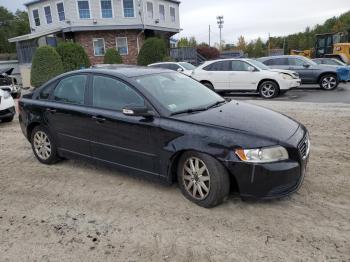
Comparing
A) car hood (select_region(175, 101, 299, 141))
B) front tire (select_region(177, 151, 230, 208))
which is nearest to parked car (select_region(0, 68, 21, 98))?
car hood (select_region(175, 101, 299, 141))

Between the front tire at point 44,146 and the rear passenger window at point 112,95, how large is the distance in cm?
122

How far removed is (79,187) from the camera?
4.52m

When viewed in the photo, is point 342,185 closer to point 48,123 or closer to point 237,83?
point 48,123

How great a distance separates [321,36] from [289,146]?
84.0ft

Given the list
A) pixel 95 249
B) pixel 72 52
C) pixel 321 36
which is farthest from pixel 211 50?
pixel 95 249

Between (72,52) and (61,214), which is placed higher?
(72,52)

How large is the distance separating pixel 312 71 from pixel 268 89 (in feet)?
11.1

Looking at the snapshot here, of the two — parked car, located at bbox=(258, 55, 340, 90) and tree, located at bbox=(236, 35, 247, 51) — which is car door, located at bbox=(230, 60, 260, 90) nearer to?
parked car, located at bbox=(258, 55, 340, 90)

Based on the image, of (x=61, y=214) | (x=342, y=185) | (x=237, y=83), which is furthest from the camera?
(x=237, y=83)

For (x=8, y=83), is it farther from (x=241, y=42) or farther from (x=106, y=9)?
(x=241, y=42)

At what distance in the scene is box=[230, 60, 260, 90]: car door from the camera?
12.8 metres

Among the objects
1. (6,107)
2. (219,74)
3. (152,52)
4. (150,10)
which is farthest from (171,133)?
(150,10)

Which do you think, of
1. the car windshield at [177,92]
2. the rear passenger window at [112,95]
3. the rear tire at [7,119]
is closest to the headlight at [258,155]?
the car windshield at [177,92]

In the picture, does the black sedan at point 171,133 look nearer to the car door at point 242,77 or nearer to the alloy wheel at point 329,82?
the car door at point 242,77
